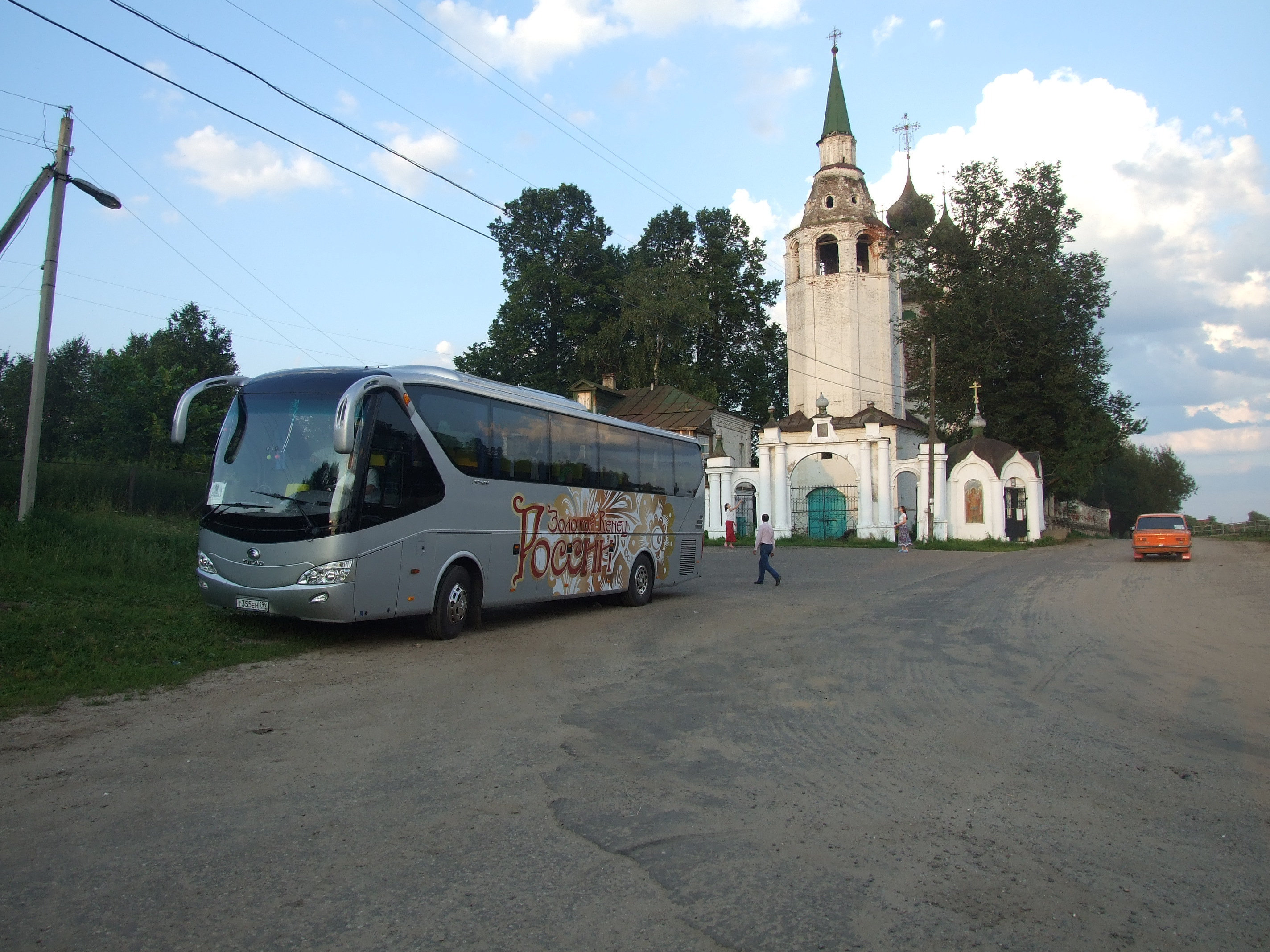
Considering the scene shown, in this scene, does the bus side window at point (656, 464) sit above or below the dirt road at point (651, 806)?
above

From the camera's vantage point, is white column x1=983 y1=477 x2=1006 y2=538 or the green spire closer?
white column x1=983 y1=477 x2=1006 y2=538

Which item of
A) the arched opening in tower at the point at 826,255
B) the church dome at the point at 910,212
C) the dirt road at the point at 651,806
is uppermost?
the church dome at the point at 910,212

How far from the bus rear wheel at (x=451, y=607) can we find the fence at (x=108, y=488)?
5745 millimetres

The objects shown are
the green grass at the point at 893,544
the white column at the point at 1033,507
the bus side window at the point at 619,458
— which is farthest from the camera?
the white column at the point at 1033,507

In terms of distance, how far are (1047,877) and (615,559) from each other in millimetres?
11274

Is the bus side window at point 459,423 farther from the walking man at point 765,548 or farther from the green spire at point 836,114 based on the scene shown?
the green spire at point 836,114

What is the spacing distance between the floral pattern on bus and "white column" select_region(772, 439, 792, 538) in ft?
78.1

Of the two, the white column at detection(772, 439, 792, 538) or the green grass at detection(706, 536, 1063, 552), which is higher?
the white column at detection(772, 439, 792, 538)

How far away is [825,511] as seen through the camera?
41.7 m

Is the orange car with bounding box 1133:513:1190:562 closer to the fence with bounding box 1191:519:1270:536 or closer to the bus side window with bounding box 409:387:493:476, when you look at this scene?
the bus side window with bounding box 409:387:493:476

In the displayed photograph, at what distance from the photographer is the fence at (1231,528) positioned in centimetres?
6356

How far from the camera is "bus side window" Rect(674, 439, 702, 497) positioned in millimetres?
17141

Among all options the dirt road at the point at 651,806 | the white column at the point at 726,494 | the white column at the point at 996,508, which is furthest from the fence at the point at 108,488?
the white column at the point at 996,508

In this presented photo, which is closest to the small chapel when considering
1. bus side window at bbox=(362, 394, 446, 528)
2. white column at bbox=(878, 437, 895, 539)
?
white column at bbox=(878, 437, 895, 539)
